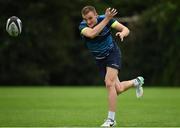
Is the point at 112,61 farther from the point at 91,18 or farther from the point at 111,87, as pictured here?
the point at 91,18

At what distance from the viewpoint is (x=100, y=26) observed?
10.6 metres

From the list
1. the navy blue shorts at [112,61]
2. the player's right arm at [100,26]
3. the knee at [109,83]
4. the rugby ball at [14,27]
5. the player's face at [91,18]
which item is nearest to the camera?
the player's right arm at [100,26]

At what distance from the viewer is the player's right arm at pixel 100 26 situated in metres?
10.5

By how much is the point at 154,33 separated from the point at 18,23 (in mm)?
31424

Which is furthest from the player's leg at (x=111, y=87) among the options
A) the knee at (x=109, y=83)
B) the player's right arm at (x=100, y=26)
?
the player's right arm at (x=100, y=26)

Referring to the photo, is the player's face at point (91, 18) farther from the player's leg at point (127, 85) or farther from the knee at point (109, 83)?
the player's leg at point (127, 85)

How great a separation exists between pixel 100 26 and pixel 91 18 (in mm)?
334

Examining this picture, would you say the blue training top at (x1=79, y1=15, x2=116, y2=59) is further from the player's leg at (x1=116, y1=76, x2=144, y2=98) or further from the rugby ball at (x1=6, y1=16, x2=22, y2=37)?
the rugby ball at (x1=6, y1=16, x2=22, y2=37)

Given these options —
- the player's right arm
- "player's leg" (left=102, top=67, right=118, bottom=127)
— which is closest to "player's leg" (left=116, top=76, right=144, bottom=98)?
"player's leg" (left=102, top=67, right=118, bottom=127)

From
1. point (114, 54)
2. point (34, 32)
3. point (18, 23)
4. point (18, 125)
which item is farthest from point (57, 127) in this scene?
point (34, 32)

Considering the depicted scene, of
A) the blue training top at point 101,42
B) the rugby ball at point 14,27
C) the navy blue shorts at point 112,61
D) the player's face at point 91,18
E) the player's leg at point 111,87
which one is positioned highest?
the rugby ball at point 14,27

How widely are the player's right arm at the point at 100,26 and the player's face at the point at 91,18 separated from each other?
0.11m

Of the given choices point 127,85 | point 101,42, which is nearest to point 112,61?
point 101,42

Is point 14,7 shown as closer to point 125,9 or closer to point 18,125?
point 125,9
